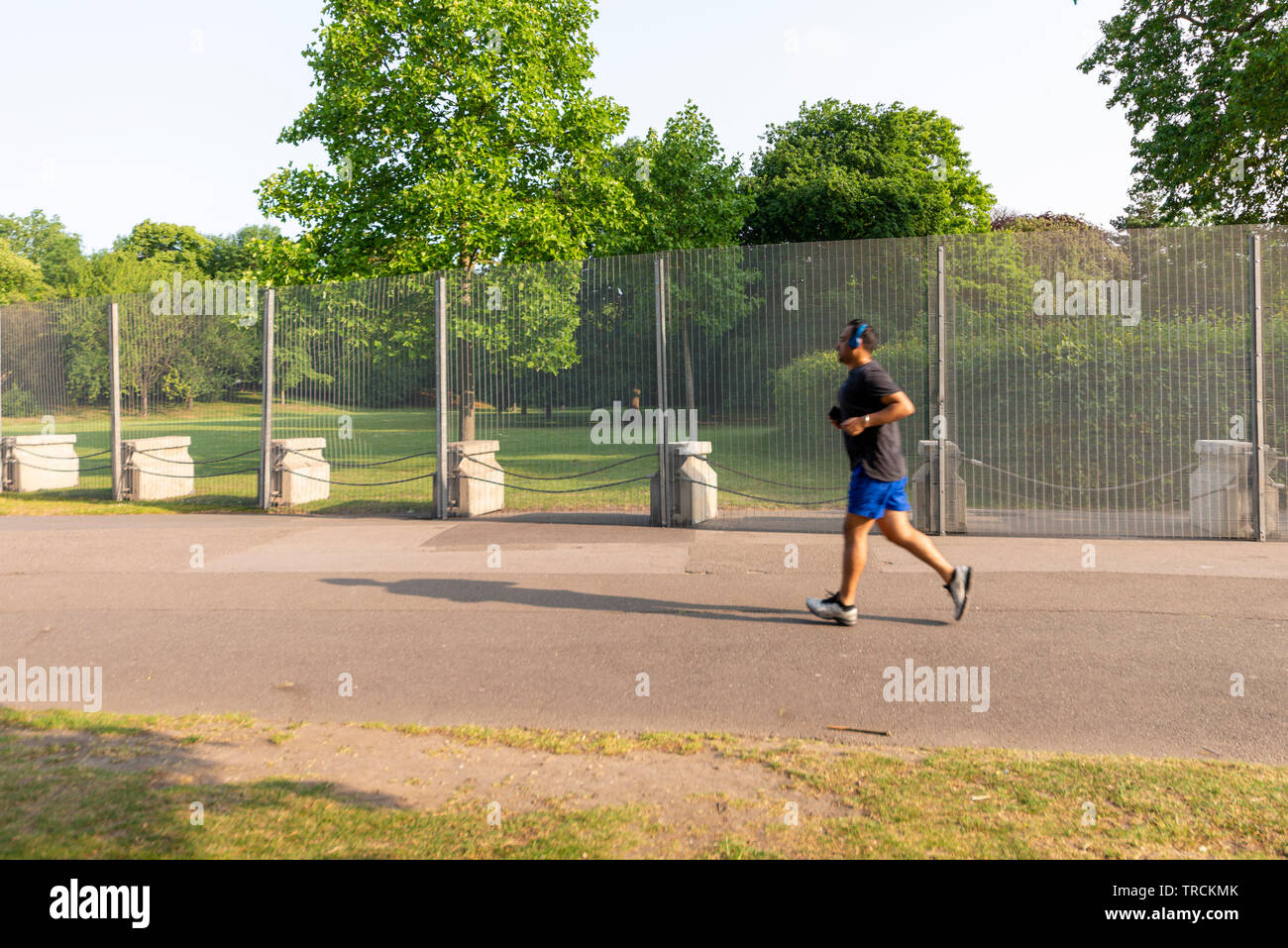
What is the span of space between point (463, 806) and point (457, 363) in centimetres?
1100

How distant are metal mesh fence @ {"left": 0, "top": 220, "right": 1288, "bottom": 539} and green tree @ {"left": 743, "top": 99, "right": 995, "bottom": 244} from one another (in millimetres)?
28559

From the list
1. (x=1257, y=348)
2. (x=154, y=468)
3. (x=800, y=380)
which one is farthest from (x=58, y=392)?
(x=1257, y=348)

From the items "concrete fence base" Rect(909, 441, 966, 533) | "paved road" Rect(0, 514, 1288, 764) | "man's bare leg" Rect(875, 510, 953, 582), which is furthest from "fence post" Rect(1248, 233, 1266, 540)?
"man's bare leg" Rect(875, 510, 953, 582)

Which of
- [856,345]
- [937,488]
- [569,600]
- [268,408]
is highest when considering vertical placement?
[856,345]

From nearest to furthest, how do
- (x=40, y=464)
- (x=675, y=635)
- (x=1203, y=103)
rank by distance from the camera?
(x=675, y=635) → (x=40, y=464) → (x=1203, y=103)

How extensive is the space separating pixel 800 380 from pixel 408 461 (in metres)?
6.23

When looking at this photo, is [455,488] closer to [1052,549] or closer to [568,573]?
[568,573]

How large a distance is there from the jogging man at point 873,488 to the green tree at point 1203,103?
60.6ft

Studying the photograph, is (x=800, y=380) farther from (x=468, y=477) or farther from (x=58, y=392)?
(x=58, y=392)

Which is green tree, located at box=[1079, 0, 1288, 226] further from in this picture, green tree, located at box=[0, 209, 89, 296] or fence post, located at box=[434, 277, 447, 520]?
green tree, located at box=[0, 209, 89, 296]

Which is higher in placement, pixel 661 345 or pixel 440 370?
pixel 661 345

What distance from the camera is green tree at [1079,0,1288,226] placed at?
70.6 ft

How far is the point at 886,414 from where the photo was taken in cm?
714

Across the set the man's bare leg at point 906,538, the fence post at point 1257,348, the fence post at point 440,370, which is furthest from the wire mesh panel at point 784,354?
the man's bare leg at point 906,538
